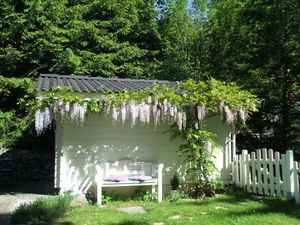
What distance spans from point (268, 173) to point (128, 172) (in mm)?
2939

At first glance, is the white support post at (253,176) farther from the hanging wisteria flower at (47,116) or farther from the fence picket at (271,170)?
the hanging wisteria flower at (47,116)

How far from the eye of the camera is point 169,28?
19234 millimetres

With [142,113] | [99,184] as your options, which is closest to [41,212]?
[99,184]

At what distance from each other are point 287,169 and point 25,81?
9586mm

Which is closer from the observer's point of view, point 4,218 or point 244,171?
point 4,218

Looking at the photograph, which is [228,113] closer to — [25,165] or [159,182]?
[159,182]

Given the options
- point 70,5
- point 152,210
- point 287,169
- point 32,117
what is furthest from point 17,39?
point 287,169

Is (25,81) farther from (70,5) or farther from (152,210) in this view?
(152,210)

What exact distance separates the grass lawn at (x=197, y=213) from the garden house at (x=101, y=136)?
1.00m

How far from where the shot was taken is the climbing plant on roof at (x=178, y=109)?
781 centimetres

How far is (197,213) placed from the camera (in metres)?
6.61

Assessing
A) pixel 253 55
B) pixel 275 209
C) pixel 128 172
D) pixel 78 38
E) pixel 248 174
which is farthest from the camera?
pixel 78 38

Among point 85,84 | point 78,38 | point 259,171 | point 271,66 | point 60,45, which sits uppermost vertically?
point 78,38

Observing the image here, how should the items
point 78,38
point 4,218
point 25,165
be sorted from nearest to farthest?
1. point 4,218
2. point 25,165
3. point 78,38
